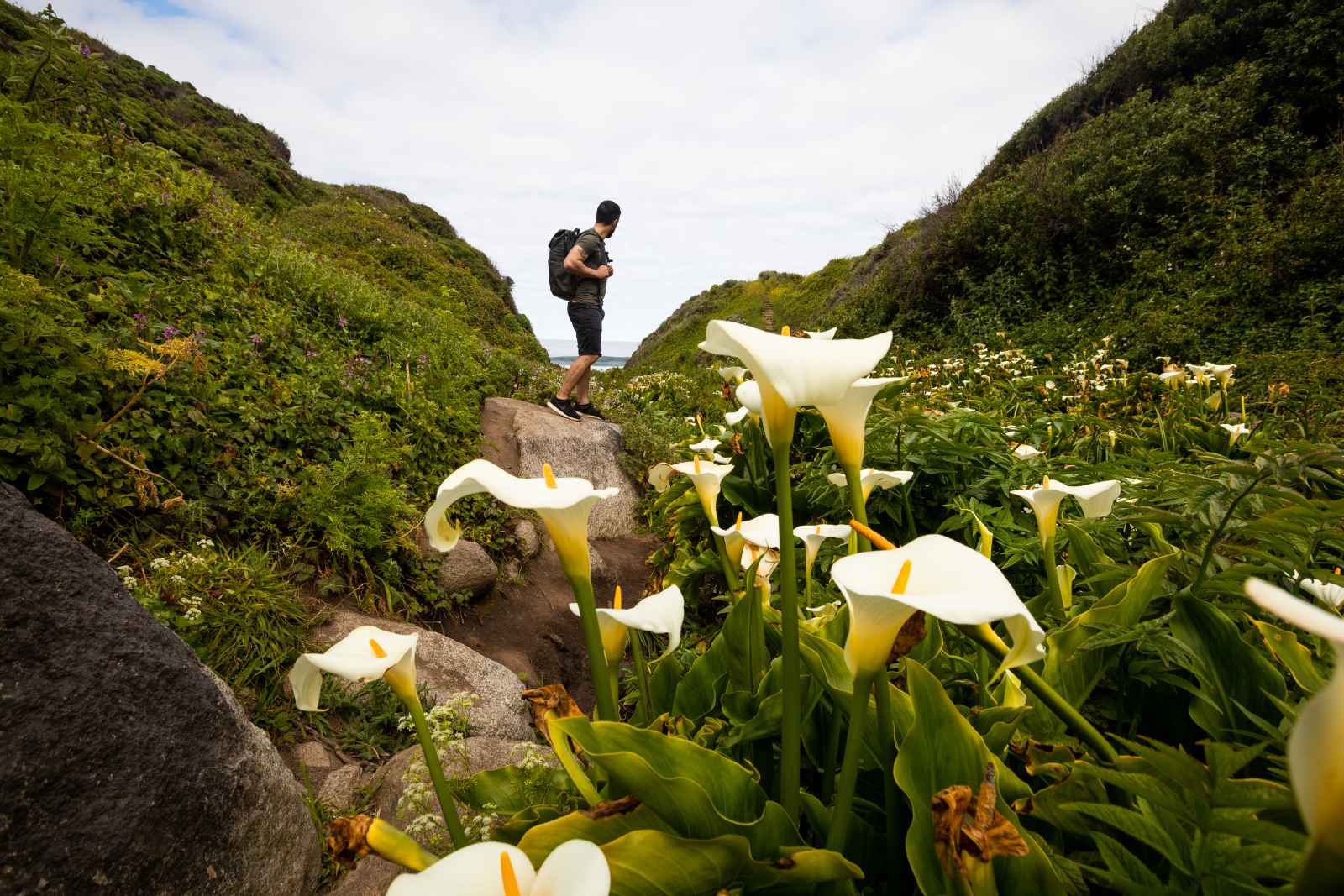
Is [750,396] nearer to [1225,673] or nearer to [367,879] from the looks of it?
[1225,673]

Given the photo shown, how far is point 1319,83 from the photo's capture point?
8.25 metres

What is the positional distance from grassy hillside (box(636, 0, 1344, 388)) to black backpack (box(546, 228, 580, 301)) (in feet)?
19.2

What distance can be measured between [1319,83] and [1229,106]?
103 cm

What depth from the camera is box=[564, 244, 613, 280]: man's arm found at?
18.4ft

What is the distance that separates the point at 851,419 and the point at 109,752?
181cm

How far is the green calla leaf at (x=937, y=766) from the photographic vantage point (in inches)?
32.1

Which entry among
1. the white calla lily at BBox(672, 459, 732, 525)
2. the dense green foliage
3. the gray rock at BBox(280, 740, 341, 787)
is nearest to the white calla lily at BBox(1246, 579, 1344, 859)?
the dense green foliage

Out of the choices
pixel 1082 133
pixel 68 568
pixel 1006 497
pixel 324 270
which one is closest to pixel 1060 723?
pixel 1006 497

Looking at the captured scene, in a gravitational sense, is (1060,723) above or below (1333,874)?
below

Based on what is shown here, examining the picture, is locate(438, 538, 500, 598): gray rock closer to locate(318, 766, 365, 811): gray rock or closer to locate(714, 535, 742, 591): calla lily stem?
locate(318, 766, 365, 811): gray rock

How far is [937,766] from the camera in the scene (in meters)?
0.85

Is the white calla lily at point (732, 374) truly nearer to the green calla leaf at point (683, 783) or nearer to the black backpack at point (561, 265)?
the green calla leaf at point (683, 783)

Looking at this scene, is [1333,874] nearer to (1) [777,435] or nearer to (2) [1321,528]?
(1) [777,435]

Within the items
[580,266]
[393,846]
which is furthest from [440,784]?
[580,266]
